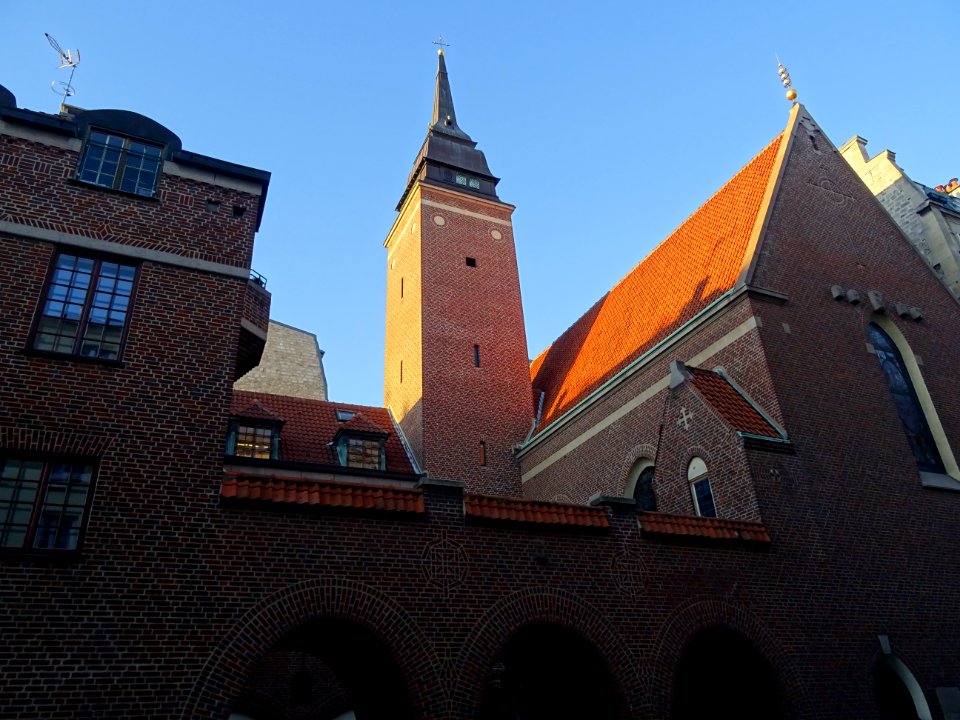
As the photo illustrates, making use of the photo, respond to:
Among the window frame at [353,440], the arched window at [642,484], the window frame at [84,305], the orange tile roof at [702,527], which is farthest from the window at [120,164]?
the arched window at [642,484]

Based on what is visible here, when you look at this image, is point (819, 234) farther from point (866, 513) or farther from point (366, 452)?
point (366, 452)

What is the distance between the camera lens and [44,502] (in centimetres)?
911

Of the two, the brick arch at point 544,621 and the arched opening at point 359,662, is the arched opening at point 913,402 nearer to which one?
the brick arch at point 544,621

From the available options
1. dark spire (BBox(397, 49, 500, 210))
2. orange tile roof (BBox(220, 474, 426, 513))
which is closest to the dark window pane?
orange tile roof (BBox(220, 474, 426, 513))

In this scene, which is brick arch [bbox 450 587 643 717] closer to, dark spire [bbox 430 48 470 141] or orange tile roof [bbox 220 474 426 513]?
orange tile roof [bbox 220 474 426 513]

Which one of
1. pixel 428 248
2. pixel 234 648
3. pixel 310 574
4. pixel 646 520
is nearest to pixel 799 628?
pixel 646 520

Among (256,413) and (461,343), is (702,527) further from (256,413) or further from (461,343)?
(461,343)

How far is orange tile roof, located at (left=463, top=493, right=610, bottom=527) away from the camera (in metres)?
11.2

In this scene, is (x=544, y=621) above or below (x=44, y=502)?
below

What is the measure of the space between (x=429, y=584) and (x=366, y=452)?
10122 millimetres

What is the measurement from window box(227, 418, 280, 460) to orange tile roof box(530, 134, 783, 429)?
29.7ft

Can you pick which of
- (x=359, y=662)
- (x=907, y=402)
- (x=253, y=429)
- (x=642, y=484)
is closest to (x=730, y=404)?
(x=642, y=484)

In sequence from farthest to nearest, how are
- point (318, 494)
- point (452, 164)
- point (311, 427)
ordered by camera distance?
point (452, 164) < point (311, 427) < point (318, 494)

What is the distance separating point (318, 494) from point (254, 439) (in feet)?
30.5
